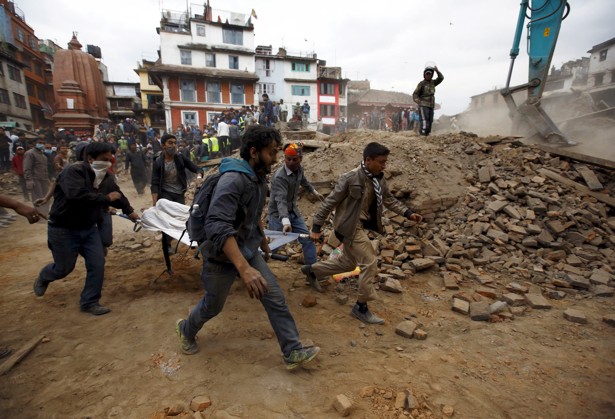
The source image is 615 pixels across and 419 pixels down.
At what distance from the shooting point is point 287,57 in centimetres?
3161

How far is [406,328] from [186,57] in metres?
30.5

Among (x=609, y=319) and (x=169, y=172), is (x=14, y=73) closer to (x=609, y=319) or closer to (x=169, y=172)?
(x=169, y=172)

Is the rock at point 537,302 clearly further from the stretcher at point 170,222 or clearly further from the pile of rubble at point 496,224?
the stretcher at point 170,222

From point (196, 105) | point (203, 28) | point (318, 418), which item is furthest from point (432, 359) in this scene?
point (203, 28)

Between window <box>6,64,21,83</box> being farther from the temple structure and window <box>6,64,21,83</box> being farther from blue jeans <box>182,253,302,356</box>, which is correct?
blue jeans <box>182,253,302,356</box>

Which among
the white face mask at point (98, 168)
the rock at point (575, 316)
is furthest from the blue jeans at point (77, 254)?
the rock at point (575, 316)

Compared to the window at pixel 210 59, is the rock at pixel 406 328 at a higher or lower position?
lower

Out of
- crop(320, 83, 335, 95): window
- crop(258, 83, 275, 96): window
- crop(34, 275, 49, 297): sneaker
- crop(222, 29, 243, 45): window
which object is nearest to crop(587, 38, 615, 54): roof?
crop(320, 83, 335, 95): window

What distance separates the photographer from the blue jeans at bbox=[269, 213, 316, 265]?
4398 mm

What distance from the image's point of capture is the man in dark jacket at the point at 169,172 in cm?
488

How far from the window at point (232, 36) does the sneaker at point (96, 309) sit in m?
30.5

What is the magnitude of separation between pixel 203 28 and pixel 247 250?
31.5 meters

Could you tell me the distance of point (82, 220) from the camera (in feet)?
11.3

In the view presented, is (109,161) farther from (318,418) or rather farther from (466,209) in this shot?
(466,209)
